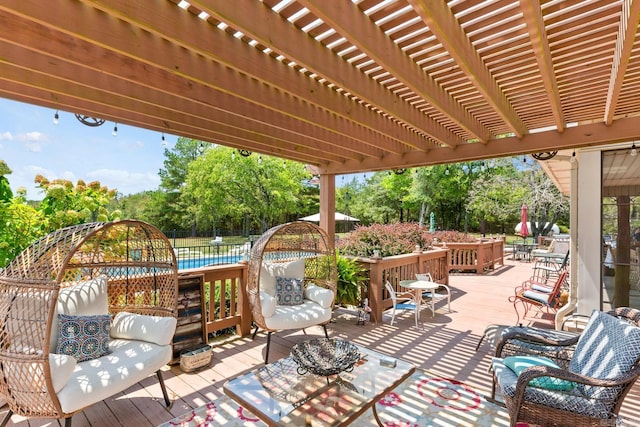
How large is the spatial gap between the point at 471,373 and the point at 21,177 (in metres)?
45.1

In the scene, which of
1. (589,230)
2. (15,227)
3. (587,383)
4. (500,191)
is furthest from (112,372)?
(500,191)

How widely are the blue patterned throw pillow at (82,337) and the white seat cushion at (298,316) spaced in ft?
5.10

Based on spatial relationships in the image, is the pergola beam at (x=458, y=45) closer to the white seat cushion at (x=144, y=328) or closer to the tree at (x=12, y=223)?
the white seat cushion at (x=144, y=328)

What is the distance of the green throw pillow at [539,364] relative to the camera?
221 cm

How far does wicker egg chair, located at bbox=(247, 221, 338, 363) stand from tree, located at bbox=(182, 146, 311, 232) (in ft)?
48.4

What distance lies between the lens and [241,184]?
65.3 feet

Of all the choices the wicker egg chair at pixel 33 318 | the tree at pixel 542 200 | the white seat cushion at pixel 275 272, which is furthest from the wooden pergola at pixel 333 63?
the tree at pixel 542 200

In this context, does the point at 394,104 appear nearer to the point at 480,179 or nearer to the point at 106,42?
the point at 106,42

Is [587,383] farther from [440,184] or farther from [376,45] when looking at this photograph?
[440,184]

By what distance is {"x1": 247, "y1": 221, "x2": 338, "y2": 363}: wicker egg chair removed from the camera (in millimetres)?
3742

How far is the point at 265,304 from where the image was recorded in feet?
11.8

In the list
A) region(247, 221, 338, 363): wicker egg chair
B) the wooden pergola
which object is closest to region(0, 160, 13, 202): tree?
the wooden pergola

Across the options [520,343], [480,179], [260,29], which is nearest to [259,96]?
[260,29]

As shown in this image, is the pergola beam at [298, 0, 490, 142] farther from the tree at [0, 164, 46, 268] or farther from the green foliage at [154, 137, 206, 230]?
the green foliage at [154, 137, 206, 230]
